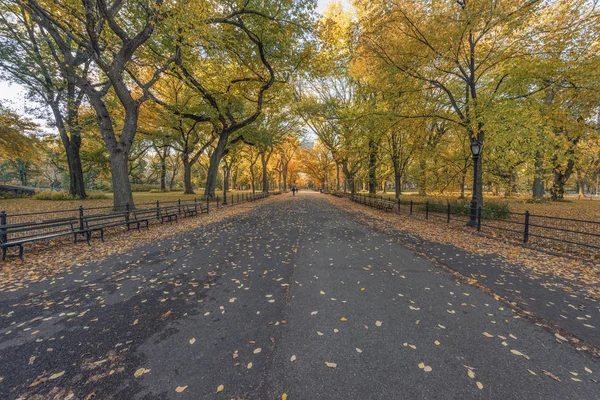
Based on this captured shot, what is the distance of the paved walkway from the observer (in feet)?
7.67

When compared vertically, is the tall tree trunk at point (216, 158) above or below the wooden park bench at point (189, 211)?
above

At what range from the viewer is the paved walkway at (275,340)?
2.34 metres

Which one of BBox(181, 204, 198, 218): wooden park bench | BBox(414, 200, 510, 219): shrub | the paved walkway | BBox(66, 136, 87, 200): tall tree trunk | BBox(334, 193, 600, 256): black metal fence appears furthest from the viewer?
BBox(66, 136, 87, 200): tall tree trunk

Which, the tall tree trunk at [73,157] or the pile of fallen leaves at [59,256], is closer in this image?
the pile of fallen leaves at [59,256]

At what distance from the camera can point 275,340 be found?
3070 millimetres

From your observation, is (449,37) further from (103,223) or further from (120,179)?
(120,179)

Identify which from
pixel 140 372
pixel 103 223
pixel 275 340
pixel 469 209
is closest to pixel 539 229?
pixel 469 209

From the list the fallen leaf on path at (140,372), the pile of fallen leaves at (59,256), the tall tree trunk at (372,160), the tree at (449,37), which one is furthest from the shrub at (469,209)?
the pile of fallen leaves at (59,256)

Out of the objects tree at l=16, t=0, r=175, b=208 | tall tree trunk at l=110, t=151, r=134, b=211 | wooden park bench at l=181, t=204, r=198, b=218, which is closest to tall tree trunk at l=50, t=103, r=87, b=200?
tree at l=16, t=0, r=175, b=208

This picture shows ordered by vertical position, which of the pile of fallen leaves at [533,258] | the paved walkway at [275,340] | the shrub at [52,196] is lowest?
the pile of fallen leaves at [533,258]

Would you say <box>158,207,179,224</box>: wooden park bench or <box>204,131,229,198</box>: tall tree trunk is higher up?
<box>204,131,229,198</box>: tall tree trunk

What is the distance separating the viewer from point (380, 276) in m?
5.28

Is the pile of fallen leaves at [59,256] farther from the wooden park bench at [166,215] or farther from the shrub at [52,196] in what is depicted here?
the shrub at [52,196]

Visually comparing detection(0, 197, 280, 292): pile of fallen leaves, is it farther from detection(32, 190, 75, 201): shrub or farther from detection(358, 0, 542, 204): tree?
detection(358, 0, 542, 204): tree
